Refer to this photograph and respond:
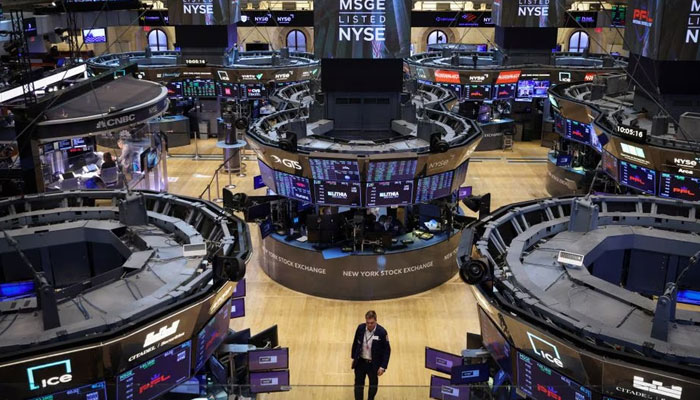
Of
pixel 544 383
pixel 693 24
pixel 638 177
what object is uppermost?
pixel 693 24

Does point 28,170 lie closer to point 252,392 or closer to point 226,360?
point 226,360

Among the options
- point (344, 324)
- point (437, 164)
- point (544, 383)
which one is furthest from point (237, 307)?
point (437, 164)

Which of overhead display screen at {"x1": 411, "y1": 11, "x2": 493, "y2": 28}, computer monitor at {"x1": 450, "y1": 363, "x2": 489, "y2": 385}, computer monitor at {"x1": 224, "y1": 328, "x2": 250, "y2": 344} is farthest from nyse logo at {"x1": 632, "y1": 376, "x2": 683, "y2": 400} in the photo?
overhead display screen at {"x1": 411, "y1": 11, "x2": 493, "y2": 28}

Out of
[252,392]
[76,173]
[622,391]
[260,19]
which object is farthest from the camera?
[260,19]

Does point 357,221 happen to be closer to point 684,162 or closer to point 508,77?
point 684,162

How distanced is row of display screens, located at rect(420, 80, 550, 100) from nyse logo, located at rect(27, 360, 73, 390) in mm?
22306

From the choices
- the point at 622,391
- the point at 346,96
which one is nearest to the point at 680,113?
the point at 346,96

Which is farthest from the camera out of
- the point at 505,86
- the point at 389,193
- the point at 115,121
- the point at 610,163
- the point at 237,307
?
the point at 505,86

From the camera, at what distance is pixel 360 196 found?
51.5ft

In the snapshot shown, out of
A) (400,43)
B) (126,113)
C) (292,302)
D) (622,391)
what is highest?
(400,43)

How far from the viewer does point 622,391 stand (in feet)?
24.9

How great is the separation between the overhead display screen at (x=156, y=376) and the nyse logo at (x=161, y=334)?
25 centimetres

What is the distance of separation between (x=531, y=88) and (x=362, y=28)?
15.3m

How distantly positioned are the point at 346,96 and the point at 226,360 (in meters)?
8.51
